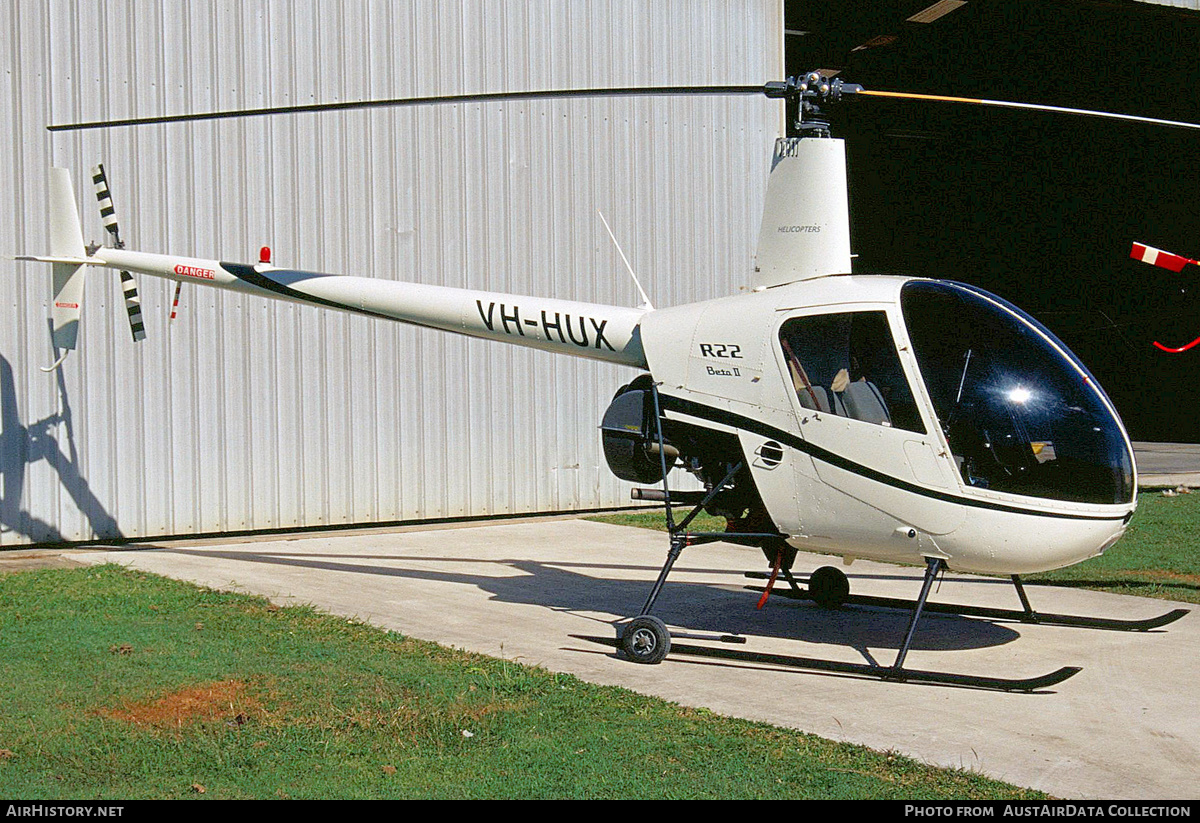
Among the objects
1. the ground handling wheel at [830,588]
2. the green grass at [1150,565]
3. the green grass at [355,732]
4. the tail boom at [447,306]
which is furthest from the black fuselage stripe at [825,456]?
the green grass at [1150,565]

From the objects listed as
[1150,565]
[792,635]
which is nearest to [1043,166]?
[1150,565]

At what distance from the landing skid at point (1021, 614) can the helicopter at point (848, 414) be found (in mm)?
21

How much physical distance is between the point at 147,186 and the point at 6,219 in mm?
1348

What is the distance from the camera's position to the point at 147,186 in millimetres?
11836

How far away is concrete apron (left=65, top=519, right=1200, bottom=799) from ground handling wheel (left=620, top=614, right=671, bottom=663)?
0.30 feet

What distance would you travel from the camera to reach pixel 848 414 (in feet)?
22.5

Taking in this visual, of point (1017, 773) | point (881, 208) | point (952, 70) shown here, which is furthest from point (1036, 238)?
point (1017, 773)

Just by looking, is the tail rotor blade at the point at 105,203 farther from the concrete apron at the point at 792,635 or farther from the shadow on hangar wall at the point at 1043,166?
the shadow on hangar wall at the point at 1043,166

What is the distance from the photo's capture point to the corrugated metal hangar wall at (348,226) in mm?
11406

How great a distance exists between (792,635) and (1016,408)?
7.61 ft

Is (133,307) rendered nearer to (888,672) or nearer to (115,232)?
(115,232)

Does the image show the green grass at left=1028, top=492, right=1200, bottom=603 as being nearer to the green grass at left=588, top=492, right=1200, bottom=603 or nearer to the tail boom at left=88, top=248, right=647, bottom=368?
the green grass at left=588, top=492, right=1200, bottom=603

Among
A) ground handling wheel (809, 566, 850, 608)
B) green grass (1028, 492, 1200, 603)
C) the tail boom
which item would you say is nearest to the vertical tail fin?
the tail boom
